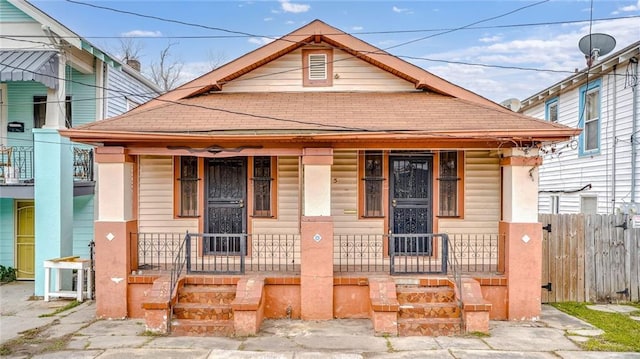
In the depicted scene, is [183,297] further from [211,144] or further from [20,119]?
[20,119]

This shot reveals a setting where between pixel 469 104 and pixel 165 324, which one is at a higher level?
pixel 469 104

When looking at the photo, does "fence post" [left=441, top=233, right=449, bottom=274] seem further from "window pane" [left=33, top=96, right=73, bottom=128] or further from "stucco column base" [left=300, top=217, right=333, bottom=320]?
"window pane" [left=33, top=96, right=73, bottom=128]

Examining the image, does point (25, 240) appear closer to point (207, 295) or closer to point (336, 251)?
point (207, 295)

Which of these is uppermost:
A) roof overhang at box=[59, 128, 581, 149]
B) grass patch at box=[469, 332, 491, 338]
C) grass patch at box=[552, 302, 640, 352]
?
roof overhang at box=[59, 128, 581, 149]

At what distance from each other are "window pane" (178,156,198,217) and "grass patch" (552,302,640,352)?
7009 mm

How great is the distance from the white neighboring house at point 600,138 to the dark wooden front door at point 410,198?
2.23 m

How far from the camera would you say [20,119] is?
11.1m

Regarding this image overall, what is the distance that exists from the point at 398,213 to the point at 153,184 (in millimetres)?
4900

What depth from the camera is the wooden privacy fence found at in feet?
28.1

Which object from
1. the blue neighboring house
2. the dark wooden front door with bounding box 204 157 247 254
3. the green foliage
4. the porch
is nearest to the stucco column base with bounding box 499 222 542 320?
the porch

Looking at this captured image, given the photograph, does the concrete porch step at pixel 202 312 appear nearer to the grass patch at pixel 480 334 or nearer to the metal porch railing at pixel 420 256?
the metal porch railing at pixel 420 256

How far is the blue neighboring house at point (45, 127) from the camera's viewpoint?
9.43 m

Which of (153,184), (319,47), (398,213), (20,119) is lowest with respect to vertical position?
(398,213)

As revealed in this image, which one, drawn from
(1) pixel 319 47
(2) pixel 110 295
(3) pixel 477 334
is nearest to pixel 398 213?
(3) pixel 477 334
